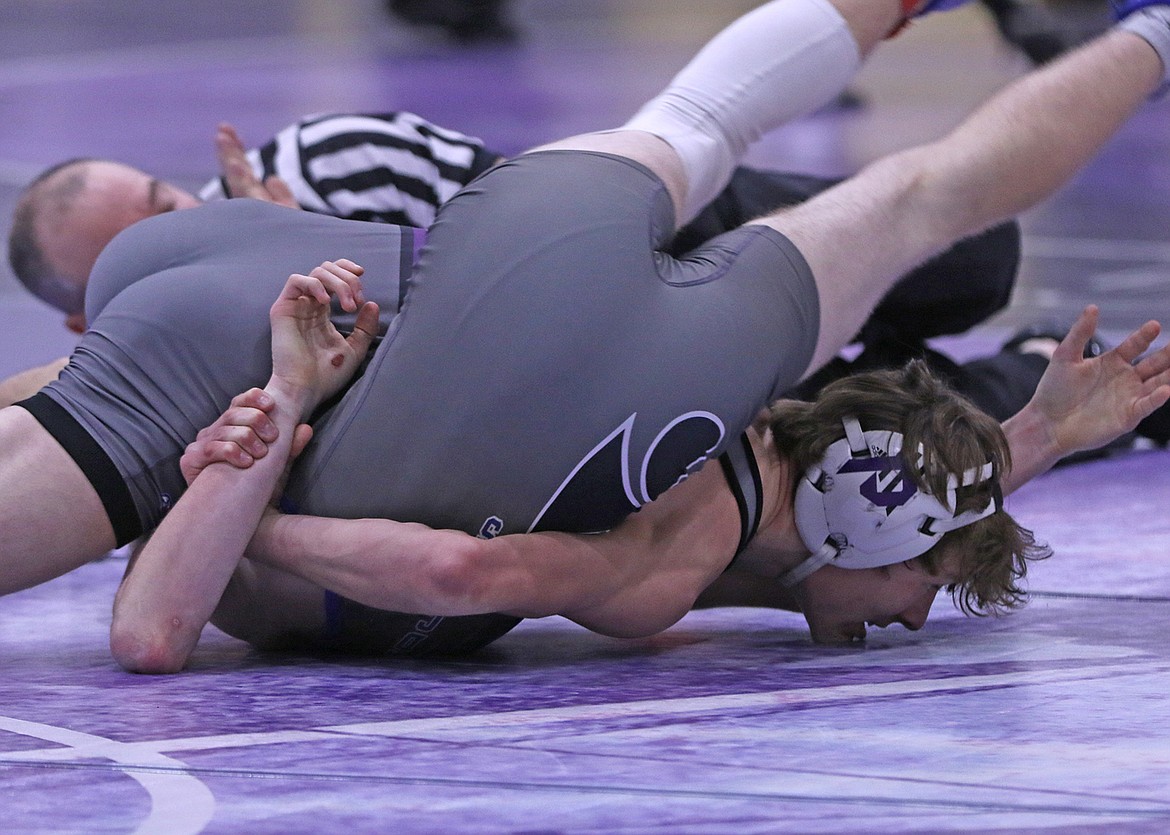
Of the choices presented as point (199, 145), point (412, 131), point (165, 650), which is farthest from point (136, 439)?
point (199, 145)

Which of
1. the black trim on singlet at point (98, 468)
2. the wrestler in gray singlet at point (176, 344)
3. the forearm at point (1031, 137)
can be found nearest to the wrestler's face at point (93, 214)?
the wrestler in gray singlet at point (176, 344)

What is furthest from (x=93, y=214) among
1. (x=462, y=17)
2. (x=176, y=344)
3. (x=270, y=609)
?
(x=462, y=17)

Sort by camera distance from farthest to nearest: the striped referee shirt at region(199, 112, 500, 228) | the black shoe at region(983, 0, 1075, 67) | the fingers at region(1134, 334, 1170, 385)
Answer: the black shoe at region(983, 0, 1075, 67)
the striped referee shirt at region(199, 112, 500, 228)
the fingers at region(1134, 334, 1170, 385)

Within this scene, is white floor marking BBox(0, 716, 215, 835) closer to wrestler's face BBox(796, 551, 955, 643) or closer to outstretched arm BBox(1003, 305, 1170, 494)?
wrestler's face BBox(796, 551, 955, 643)

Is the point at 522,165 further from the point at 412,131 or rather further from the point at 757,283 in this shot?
the point at 412,131

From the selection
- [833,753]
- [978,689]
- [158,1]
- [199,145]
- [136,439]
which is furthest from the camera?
[158,1]

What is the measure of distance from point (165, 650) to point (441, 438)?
424 millimetres

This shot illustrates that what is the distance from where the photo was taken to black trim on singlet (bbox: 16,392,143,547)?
212 cm

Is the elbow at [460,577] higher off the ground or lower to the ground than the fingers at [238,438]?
lower

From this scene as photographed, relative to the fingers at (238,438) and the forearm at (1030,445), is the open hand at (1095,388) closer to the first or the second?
the forearm at (1030,445)

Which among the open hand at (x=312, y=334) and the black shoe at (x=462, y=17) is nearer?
the open hand at (x=312, y=334)

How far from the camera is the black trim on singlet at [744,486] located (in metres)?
2.19

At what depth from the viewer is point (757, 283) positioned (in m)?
2.17

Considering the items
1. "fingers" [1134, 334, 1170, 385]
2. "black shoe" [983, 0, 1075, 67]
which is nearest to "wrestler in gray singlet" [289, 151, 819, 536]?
"fingers" [1134, 334, 1170, 385]
